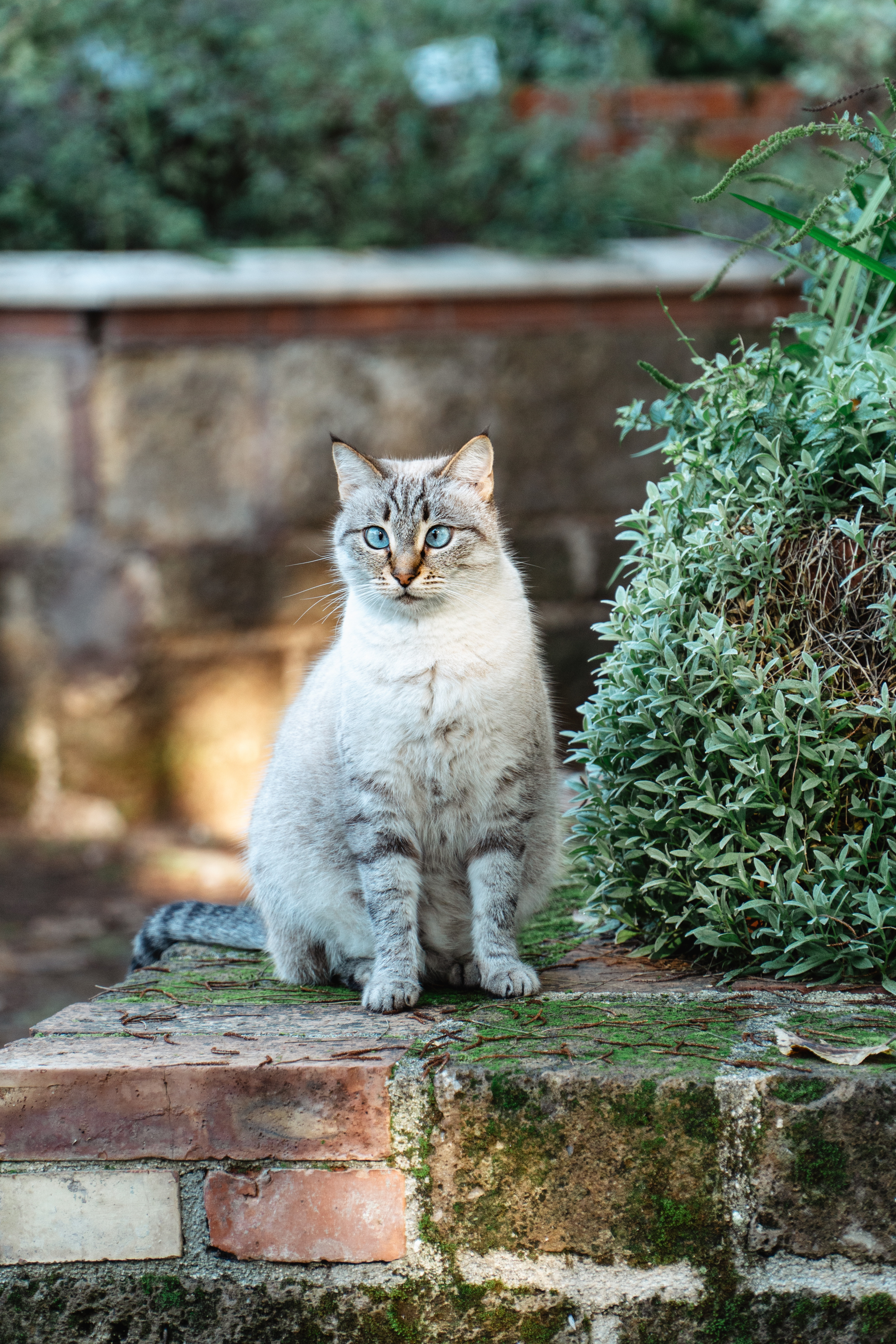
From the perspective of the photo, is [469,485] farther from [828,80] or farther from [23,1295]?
[828,80]

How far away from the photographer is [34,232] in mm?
5516

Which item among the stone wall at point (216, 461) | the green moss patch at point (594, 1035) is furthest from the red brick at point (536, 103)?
the green moss patch at point (594, 1035)

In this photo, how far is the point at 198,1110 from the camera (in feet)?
5.87

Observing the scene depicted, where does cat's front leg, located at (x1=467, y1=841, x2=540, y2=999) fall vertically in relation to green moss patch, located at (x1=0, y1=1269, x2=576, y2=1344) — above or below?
above

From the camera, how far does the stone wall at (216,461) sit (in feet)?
16.9

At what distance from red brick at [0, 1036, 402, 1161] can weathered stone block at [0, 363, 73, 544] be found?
374 centimetres

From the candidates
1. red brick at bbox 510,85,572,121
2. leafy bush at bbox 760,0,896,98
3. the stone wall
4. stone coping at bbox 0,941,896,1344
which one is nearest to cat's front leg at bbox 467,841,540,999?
stone coping at bbox 0,941,896,1344

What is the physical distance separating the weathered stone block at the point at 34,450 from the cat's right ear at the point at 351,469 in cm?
291

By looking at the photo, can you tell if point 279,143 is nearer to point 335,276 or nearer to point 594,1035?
point 335,276

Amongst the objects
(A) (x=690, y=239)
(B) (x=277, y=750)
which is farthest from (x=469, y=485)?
(A) (x=690, y=239)

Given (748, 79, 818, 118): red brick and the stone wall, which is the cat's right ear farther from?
(748, 79, 818, 118): red brick

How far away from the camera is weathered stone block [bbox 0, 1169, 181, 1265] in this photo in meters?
1.79

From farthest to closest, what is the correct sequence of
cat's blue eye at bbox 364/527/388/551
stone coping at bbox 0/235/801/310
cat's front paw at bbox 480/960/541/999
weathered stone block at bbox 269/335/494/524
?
1. weathered stone block at bbox 269/335/494/524
2. stone coping at bbox 0/235/801/310
3. cat's blue eye at bbox 364/527/388/551
4. cat's front paw at bbox 480/960/541/999

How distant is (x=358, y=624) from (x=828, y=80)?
17.6ft
